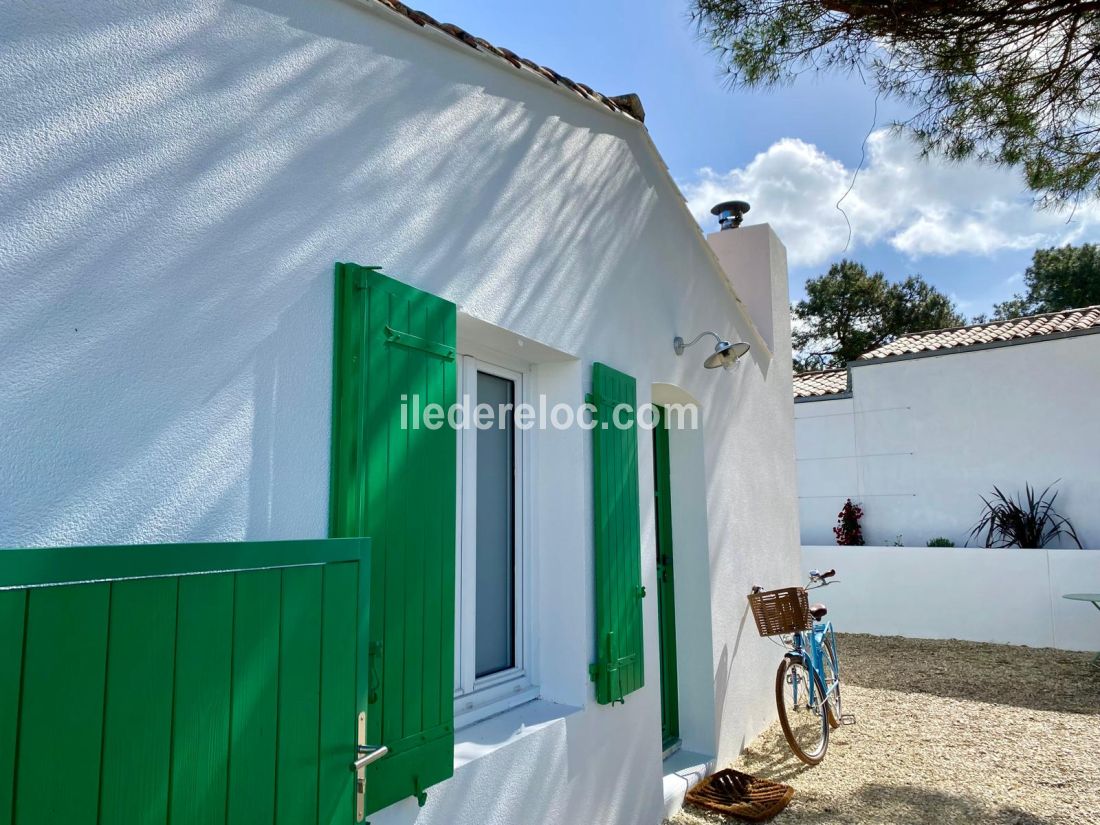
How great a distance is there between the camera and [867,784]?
4977mm

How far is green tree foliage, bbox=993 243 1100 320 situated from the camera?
2127 centimetres

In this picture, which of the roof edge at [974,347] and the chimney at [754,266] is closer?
the chimney at [754,266]

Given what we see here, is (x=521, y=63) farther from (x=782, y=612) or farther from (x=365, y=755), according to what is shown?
(x=782, y=612)

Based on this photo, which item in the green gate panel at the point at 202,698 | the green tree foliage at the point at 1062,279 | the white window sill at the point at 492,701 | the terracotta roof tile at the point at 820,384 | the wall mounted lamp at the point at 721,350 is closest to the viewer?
the green gate panel at the point at 202,698

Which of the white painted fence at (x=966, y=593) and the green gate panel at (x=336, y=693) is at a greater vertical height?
the green gate panel at (x=336, y=693)

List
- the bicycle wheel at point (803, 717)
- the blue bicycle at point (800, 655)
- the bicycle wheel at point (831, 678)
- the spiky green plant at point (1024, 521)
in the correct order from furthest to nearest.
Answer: the spiky green plant at point (1024, 521)
the bicycle wheel at point (831, 678)
the blue bicycle at point (800, 655)
the bicycle wheel at point (803, 717)

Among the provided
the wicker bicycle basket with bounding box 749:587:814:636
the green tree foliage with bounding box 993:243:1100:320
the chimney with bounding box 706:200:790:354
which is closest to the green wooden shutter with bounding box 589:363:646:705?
the wicker bicycle basket with bounding box 749:587:814:636

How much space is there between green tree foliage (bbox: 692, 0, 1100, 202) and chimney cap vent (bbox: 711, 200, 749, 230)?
80.0 inches

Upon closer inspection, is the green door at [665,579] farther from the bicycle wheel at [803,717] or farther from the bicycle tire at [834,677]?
the bicycle tire at [834,677]

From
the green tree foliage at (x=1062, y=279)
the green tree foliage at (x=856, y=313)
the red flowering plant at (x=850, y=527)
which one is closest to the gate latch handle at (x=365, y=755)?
the red flowering plant at (x=850, y=527)

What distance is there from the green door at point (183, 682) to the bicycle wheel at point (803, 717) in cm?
405

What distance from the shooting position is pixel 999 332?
1145 centimetres

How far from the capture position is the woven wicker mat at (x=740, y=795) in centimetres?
436

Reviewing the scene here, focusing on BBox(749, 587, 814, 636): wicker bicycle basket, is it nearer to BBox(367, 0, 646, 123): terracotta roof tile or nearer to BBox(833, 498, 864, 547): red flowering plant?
BBox(367, 0, 646, 123): terracotta roof tile
